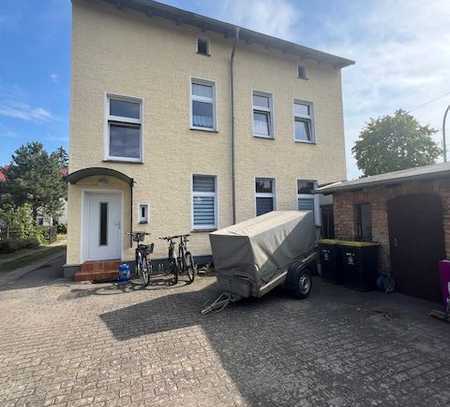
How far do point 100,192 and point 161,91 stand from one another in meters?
3.83

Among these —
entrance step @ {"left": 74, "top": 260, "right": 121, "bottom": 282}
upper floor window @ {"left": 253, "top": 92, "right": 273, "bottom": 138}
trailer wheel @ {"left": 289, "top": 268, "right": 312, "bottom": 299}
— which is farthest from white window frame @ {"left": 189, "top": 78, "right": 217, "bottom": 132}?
trailer wheel @ {"left": 289, "top": 268, "right": 312, "bottom": 299}

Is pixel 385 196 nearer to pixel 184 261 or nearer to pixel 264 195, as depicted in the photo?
pixel 264 195

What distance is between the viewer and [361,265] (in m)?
5.95

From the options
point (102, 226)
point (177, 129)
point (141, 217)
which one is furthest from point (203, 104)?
point (102, 226)

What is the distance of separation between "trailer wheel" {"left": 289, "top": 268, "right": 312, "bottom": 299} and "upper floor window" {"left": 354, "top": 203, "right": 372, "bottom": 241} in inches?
94.3

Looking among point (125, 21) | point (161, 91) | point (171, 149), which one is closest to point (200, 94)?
point (161, 91)

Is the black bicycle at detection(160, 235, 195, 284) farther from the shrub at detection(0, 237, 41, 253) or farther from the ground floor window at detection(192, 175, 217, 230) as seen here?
the shrub at detection(0, 237, 41, 253)

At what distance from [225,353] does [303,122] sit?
9.81 m

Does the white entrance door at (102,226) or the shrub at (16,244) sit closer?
the white entrance door at (102,226)

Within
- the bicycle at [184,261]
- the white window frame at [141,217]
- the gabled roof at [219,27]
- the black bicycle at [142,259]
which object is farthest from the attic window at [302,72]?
the black bicycle at [142,259]

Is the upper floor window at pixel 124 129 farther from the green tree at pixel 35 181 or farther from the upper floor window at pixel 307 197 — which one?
the green tree at pixel 35 181

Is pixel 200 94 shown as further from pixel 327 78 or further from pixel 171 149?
pixel 327 78

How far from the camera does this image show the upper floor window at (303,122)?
10.6 m

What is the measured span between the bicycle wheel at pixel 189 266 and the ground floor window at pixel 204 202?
54.3 inches
